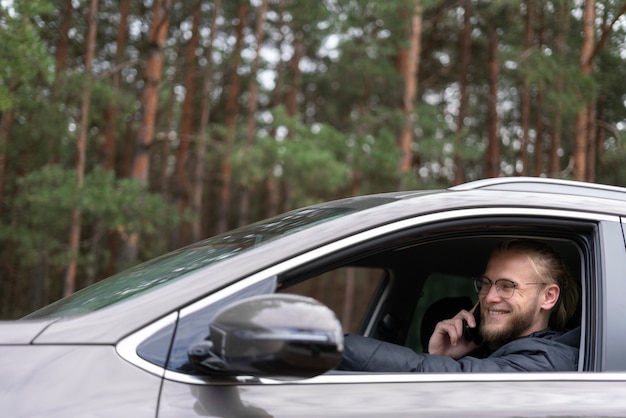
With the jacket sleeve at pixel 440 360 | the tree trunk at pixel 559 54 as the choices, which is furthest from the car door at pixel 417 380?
the tree trunk at pixel 559 54

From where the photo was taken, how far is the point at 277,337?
1.70 m

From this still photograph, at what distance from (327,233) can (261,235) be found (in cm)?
33

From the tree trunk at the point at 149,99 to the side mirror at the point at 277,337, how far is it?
14.9 meters

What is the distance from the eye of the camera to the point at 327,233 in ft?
6.88

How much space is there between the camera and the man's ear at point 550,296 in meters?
2.79

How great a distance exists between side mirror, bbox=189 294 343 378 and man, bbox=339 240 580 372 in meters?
0.58

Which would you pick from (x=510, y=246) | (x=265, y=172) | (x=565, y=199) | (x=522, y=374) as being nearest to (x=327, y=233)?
(x=522, y=374)

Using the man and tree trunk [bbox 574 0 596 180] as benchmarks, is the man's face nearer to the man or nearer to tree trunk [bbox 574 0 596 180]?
the man

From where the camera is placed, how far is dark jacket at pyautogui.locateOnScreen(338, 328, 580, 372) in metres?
2.28

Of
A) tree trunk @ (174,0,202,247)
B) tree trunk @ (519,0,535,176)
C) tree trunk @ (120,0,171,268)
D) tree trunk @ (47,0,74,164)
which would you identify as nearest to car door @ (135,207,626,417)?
tree trunk @ (120,0,171,268)

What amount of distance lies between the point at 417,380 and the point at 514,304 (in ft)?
2.81

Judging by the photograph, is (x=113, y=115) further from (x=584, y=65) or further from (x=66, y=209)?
(x=584, y=65)

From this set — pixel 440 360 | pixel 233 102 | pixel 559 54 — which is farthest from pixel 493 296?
pixel 233 102

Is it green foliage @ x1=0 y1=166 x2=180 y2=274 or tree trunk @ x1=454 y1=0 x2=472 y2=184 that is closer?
green foliage @ x1=0 y1=166 x2=180 y2=274
